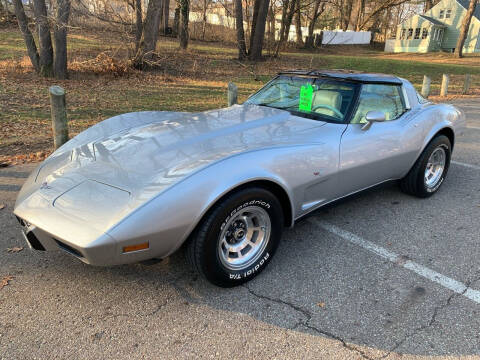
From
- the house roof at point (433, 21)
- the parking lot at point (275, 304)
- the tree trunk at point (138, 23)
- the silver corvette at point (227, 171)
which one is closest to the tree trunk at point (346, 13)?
the house roof at point (433, 21)

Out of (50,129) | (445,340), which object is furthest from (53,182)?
(50,129)

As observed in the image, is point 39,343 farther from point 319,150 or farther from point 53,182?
point 319,150

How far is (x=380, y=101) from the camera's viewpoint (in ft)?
12.9

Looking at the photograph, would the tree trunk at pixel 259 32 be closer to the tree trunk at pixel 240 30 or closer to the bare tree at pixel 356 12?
the tree trunk at pixel 240 30

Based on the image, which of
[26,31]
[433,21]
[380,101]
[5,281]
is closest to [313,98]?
[380,101]

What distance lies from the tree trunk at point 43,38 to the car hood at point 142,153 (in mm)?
9214

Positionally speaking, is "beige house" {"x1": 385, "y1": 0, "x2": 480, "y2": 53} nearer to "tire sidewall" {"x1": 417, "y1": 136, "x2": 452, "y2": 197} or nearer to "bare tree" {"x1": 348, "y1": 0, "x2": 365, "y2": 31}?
"bare tree" {"x1": 348, "y1": 0, "x2": 365, "y2": 31}

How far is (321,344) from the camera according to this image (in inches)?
90.7

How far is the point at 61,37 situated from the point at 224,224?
37.7ft

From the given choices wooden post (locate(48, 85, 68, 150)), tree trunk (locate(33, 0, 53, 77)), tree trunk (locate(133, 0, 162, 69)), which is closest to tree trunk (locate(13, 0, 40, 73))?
tree trunk (locate(33, 0, 53, 77))

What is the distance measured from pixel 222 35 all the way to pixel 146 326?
30.7 meters

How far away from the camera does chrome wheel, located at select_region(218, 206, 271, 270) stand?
2.71m

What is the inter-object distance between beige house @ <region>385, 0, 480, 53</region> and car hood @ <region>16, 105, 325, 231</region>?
4306 centimetres

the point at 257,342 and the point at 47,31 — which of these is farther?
the point at 47,31
